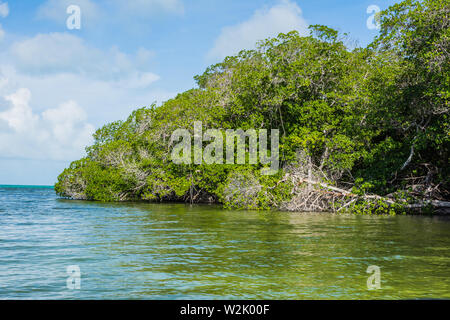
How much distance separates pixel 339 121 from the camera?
22.2 meters

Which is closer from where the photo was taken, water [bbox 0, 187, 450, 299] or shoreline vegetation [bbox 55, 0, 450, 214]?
water [bbox 0, 187, 450, 299]

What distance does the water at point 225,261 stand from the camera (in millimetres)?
5723

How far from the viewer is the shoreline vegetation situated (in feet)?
55.9

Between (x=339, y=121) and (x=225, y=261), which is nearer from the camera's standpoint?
(x=225, y=261)

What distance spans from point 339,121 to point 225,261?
16.3 meters

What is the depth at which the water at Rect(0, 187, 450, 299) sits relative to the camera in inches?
225

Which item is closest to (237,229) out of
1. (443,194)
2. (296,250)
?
(296,250)

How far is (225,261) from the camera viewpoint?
7781 mm

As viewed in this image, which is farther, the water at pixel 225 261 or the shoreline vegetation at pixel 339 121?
the shoreline vegetation at pixel 339 121

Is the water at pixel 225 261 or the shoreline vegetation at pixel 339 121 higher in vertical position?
the shoreline vegetation at pixel 339 121

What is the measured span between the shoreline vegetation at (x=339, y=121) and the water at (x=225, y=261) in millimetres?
6071

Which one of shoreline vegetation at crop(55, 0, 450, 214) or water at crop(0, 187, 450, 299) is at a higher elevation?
shoreline vegetation at crop(55, 0, 450, 214)

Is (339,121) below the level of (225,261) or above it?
above

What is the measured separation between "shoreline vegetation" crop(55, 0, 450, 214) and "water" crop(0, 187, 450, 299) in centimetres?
607
